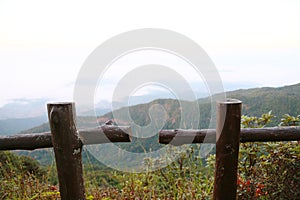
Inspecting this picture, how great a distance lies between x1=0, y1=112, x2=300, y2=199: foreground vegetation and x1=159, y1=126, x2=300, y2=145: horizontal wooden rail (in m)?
0.48

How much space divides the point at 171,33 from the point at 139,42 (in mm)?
300

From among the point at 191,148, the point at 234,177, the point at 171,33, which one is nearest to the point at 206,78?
the point at 171,33

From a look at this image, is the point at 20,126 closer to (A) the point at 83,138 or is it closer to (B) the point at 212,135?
(A) the point at 83,138

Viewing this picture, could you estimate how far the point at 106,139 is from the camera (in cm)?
259

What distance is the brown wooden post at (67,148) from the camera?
2.48 meters

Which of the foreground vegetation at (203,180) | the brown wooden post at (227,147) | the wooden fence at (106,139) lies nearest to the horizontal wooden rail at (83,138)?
the wooden fence at (106,139)

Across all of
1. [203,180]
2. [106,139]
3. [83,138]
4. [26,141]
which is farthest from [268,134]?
[26,141]

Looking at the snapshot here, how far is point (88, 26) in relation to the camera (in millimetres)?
5504

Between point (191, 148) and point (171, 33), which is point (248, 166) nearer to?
point (191, 148)

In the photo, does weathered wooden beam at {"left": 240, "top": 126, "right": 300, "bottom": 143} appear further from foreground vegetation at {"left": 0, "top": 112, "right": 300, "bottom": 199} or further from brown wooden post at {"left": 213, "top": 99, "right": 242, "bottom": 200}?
foreground vegetation at {"left": 0, "top": 112, "right": 300, "bottom": 199}

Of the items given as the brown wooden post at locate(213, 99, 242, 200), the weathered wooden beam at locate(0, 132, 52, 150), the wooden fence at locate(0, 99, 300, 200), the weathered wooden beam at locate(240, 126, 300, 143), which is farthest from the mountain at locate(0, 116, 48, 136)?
the weathered wooden beam at locate(240, 126, 300, 143)

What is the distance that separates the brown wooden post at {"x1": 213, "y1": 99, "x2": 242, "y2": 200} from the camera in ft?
8.14

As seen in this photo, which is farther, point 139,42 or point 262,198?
point 262,198

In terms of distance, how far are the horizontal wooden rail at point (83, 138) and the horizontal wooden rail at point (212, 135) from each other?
13.0 inches
